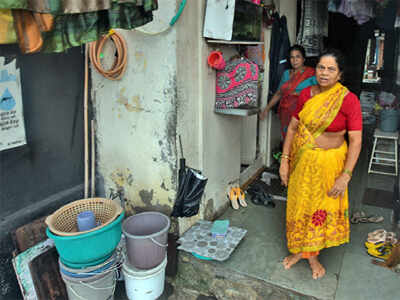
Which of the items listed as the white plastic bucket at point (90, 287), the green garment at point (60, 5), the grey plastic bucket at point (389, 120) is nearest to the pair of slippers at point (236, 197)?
the white plastic bucket at point (90, 287)

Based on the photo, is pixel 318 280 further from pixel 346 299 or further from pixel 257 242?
pixel 257 242

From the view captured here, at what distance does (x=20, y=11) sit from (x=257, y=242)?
2.78 meters

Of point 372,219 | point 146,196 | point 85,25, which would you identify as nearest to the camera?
point 85,25

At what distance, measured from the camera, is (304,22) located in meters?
5.23

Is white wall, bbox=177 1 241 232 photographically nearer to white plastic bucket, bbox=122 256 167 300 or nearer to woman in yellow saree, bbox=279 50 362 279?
white plastic bucket, bbox=122 256 167 300

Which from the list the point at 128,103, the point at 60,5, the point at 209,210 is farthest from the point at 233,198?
the point at 60,5

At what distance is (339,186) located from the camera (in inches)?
104

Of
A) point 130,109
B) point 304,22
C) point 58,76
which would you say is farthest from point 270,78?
point 58,76

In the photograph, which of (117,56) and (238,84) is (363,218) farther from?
(117,56)

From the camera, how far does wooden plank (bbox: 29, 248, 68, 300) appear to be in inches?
115

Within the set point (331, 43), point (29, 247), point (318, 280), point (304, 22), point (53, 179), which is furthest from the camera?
point (331, 43)

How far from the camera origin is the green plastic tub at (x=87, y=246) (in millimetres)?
2643

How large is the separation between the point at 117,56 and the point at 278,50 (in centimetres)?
268

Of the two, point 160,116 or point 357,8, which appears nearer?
point 160,116
